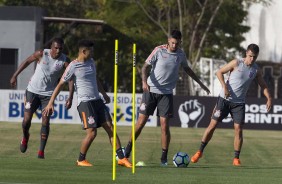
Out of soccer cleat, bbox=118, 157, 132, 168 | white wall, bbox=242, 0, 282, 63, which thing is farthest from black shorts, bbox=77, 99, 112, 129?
white wall, bbox=242, 0, 282, 63

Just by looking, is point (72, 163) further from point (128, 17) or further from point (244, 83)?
point (128, 17)

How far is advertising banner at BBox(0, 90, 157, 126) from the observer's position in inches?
1503

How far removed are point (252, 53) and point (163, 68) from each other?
5.58 ft

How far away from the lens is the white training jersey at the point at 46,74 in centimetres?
2112

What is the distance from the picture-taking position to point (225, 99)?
21.3 m

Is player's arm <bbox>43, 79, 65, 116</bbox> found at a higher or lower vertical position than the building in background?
lower

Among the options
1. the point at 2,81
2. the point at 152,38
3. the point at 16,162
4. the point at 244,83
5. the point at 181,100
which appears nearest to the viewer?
the point at 16,162

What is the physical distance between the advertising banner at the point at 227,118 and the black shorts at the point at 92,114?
62.3ft

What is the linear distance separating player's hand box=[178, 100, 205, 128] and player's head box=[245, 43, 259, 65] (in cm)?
1740

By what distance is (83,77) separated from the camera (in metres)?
19.2

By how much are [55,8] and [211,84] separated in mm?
14635

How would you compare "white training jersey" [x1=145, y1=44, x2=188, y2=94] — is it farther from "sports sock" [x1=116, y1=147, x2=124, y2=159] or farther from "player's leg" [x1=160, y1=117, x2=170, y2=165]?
"sports sock" [x1=116, y1=147, x2=124, y2=159]

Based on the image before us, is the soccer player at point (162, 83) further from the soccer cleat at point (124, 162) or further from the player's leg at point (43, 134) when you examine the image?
the player's leg at point (43, 134)

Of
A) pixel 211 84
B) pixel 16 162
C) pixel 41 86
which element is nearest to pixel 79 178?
pixel 16 162
